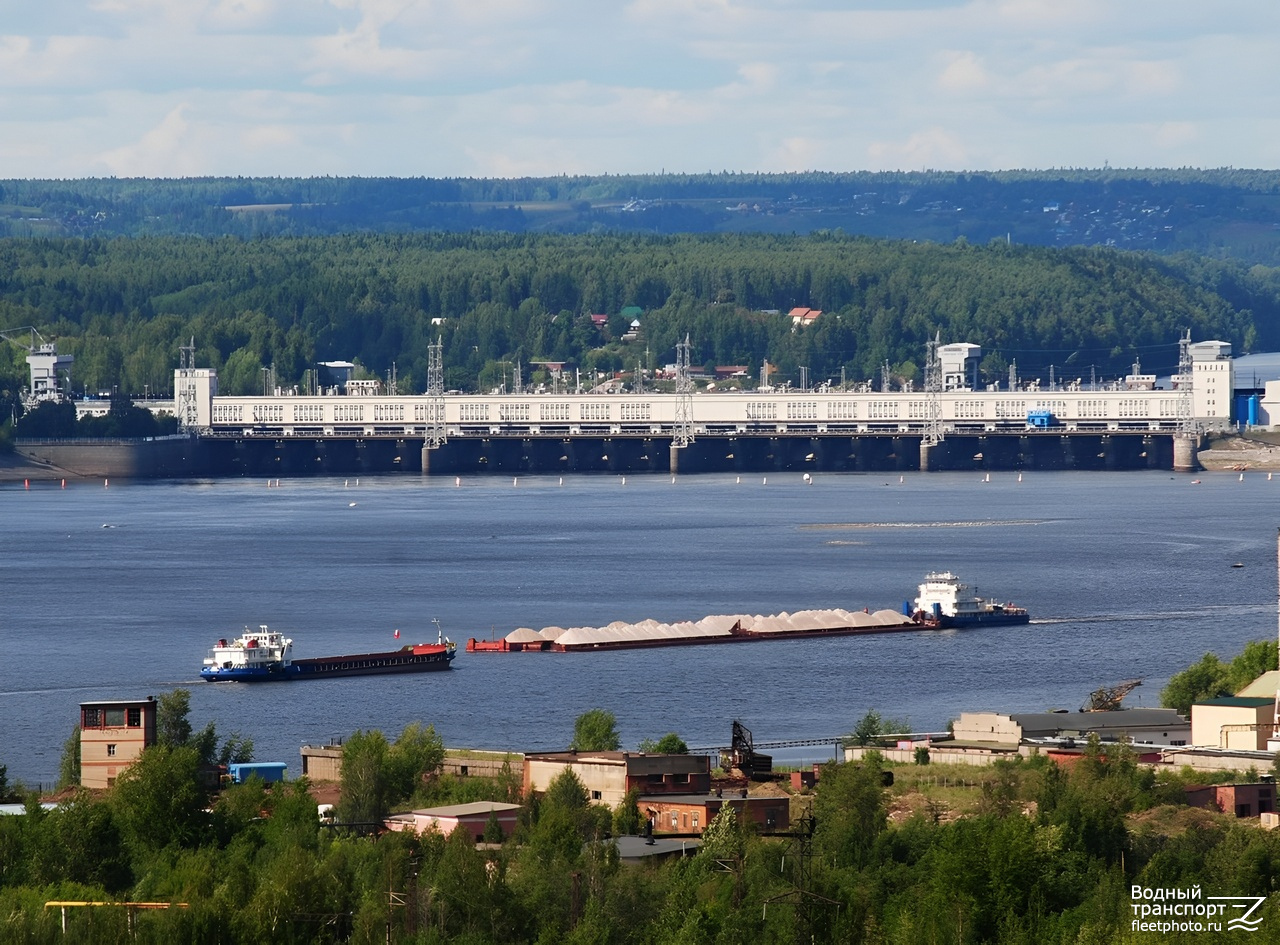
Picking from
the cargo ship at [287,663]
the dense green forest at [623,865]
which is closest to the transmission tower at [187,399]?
the cargo ship at [287,663]

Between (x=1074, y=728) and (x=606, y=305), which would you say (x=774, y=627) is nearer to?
(x=1074, y=728)

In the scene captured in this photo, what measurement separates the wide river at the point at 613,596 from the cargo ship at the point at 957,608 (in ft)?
2.68

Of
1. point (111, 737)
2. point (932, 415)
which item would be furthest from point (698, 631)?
point (932, 415)

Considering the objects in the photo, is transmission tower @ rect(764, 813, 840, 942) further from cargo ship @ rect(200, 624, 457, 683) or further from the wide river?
cargo ship @ rect(200, 624, 457, 683)

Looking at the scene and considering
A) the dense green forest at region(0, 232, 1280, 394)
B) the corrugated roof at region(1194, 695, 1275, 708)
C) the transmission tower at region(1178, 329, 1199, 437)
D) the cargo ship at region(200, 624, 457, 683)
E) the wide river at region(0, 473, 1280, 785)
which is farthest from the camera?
the dense green forest at region(0, 232, 1280, 394)

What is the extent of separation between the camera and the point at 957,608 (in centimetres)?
5112

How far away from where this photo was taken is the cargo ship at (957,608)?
5072 centimetres

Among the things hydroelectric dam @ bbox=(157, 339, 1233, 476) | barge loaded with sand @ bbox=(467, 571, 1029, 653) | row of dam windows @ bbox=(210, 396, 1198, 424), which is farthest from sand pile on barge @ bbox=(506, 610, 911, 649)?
row of dam windows @ bbox=(210, 396, 1198, 424)

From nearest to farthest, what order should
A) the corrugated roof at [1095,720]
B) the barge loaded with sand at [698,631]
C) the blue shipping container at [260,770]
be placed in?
the blue shipping container at [260,770], the corrugated roof at [1095,720], the barge loaded with sand at [698,631]

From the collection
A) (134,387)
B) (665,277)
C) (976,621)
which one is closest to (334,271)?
(665,277)

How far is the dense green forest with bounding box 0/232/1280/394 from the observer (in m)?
149

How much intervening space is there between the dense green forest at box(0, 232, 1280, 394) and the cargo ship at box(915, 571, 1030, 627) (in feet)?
283


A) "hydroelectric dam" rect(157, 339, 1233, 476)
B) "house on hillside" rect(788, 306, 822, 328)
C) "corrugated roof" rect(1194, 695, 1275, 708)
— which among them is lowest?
"corrugated roof" rect(1194, 695, 1275, 708)

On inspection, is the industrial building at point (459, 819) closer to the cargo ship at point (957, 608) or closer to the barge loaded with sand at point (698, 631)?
the barge loaded with sand at point (698, 631)
